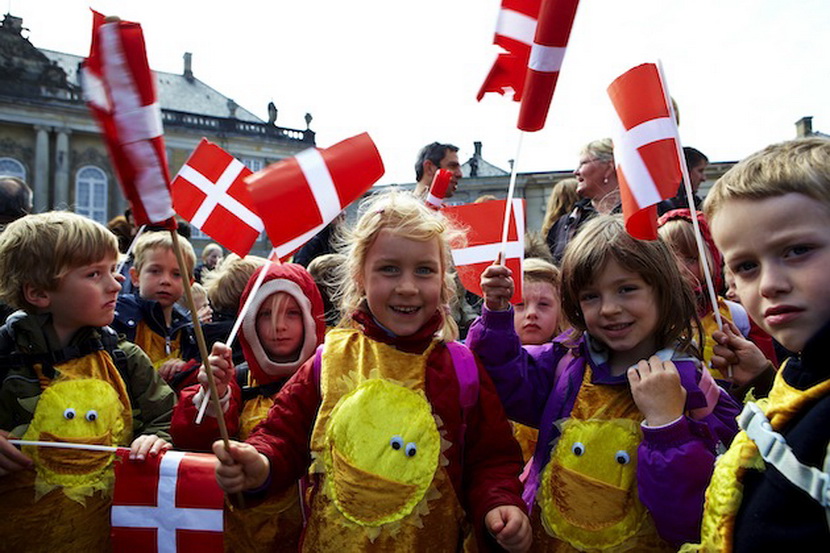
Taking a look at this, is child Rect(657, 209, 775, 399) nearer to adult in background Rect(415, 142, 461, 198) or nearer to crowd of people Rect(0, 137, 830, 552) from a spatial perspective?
crowd of people Rect(0, 137, 830, 552)

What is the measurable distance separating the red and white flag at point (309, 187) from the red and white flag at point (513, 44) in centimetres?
57

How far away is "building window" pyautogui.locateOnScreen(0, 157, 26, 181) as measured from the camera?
2666 cm

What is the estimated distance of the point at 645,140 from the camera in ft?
7.50

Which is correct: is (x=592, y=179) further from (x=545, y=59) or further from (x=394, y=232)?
(x=394, y=232)

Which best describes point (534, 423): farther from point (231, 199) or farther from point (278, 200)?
point (231, 199)

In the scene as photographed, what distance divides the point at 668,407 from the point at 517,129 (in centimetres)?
104

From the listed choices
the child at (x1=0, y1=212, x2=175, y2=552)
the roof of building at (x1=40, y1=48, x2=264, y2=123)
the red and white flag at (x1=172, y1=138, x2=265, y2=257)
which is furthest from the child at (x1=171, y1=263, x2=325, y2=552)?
the roof of building at (x1=40, y1=48, x2=264, y2=123)

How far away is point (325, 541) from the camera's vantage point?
1.82m

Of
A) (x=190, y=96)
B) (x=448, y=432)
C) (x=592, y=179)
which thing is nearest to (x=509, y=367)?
(x=448, y=432)

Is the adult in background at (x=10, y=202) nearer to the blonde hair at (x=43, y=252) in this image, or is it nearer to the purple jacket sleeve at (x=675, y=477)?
the blonde hair at (x=43, y=252)

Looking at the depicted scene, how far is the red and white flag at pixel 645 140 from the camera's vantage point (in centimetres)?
222

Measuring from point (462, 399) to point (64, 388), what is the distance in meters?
1.59

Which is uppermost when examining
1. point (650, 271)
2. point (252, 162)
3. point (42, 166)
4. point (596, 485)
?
point (252, 162)

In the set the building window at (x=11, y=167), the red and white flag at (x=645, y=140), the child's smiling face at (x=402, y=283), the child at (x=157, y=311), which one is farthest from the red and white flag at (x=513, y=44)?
the building window at (x=11, y=167)
